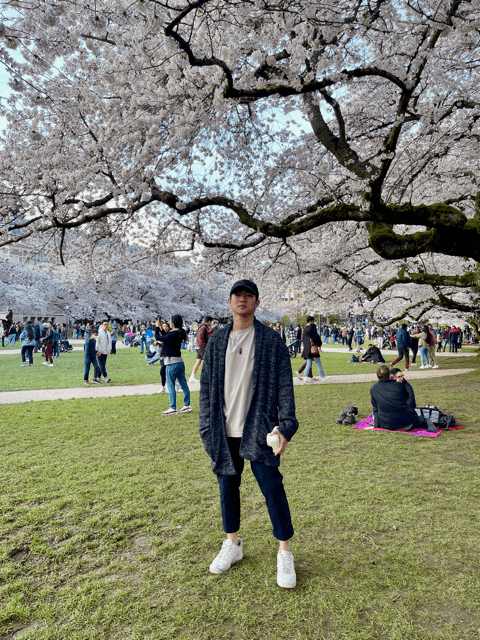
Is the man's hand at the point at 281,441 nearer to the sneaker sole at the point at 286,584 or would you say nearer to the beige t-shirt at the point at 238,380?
the beige t-shirt at the point at 238,380

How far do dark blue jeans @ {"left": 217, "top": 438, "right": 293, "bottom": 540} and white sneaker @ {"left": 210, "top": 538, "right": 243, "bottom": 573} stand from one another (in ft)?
0.35

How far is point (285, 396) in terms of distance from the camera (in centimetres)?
273

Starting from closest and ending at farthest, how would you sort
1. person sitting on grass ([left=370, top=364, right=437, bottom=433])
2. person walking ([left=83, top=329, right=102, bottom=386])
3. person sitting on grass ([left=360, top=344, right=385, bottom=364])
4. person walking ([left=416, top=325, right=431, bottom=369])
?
1. person sitting on grass ([left=370, top=364, right=437, bottom=433])
2. person walking ([left=83, top=329, right=102, bottom=386])
3. person walking ([left=416, top=325, right=431, bottom=369])
4. person sitting on grass ([left=360, top=344, right=385, bottom=364])

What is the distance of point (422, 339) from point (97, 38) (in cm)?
1674

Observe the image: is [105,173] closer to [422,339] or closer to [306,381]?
[306,381]

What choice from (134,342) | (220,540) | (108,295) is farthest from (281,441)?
(108,295)

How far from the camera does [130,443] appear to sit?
6145 millimetres

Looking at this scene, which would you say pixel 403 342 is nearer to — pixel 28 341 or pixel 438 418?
pixel 438 418

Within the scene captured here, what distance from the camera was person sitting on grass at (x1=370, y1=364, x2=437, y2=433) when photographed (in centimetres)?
679

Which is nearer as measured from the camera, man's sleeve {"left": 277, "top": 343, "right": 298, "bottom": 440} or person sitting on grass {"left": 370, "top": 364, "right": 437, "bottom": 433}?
man's sleeve {"left": 277, "top": 343, "right": 298, "bottom": 440}

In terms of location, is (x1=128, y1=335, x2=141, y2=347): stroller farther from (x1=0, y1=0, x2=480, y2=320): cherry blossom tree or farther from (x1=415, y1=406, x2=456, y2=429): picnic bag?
(x1=415, y1=406, x2=456, y2=429): picnic bag

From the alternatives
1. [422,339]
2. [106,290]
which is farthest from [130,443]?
[106,290]

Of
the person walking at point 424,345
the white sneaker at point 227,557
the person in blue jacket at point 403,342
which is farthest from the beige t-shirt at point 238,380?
the person walking at point 424,345

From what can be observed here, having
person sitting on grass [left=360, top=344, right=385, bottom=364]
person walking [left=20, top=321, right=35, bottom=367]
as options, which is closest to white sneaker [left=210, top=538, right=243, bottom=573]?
person walking [left=20, top=321, right=35, bottom=367]
